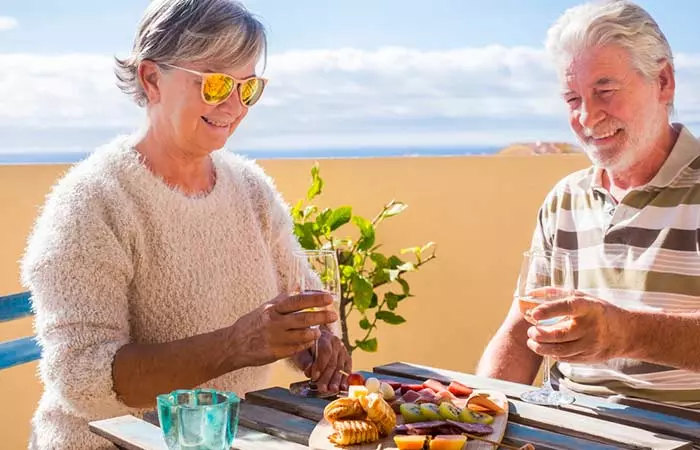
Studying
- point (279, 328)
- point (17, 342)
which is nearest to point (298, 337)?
point (279, 328)

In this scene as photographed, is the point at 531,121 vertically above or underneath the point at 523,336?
above

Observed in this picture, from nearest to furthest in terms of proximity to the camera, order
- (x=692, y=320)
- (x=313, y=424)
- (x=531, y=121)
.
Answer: (x=313, y=424) < (x=692, y=320) < (x=531, y=121)

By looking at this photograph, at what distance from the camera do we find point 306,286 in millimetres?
1892

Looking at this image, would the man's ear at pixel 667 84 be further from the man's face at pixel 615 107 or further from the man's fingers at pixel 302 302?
the man's fingers at pixel 302 302

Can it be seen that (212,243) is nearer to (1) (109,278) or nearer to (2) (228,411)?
(1) (109,278)

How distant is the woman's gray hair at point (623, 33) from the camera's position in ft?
8.16

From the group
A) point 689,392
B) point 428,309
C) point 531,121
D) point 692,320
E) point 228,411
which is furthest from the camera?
point 531,121

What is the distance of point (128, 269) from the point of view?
2.23 meters

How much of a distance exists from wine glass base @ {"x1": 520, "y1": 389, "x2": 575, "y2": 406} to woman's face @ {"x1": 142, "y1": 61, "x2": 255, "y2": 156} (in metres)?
1.03

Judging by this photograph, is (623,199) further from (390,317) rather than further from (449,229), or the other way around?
(449,229)

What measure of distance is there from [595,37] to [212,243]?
1.20 m

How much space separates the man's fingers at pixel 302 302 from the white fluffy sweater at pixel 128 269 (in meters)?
0.46

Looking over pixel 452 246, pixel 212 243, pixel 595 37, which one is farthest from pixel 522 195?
pixel 212 243

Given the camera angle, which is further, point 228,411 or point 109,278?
A: point 109,278
